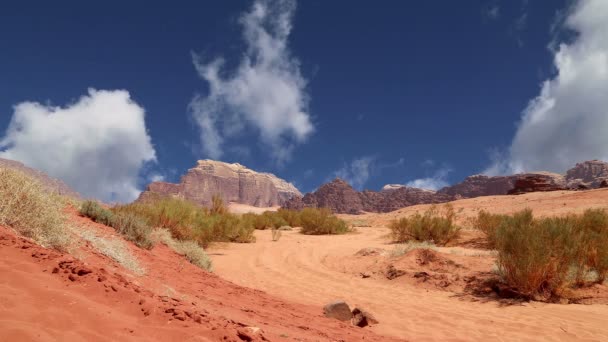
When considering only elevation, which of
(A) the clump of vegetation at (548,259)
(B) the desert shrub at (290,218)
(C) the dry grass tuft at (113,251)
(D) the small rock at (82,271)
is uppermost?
(B) the desert shrub at (290,218)

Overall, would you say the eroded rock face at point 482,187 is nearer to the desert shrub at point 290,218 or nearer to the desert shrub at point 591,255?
the desert shrub at point 290,218

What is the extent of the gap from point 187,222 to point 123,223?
4.48 m

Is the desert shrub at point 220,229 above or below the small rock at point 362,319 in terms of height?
above

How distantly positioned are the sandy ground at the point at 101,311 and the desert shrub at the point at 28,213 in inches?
12.5

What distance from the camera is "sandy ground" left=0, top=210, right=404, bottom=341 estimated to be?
9.67 feet

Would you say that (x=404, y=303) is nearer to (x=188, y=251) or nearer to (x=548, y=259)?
(x=548, y=259)

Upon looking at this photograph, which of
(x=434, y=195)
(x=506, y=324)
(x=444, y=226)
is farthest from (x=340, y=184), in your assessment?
(x=506, y=324)

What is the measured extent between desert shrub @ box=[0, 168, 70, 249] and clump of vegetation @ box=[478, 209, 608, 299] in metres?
8.37

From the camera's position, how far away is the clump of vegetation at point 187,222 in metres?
12.1

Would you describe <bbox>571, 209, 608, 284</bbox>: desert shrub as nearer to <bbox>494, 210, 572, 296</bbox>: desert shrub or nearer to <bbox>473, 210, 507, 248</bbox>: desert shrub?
<bbox>494, 210, 572, 296</bbox>: desert shrub

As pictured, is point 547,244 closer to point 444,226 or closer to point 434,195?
point 444,226

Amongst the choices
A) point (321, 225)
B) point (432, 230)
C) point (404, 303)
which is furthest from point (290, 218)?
point (404, 303)

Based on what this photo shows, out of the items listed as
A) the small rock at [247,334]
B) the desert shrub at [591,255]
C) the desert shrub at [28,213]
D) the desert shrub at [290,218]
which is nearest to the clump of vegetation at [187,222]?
the desert shrub at [28,213]

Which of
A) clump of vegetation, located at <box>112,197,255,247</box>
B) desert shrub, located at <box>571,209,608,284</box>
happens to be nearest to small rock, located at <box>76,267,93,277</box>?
clump of vegetation, located at <box>112,197,255,247</box>
